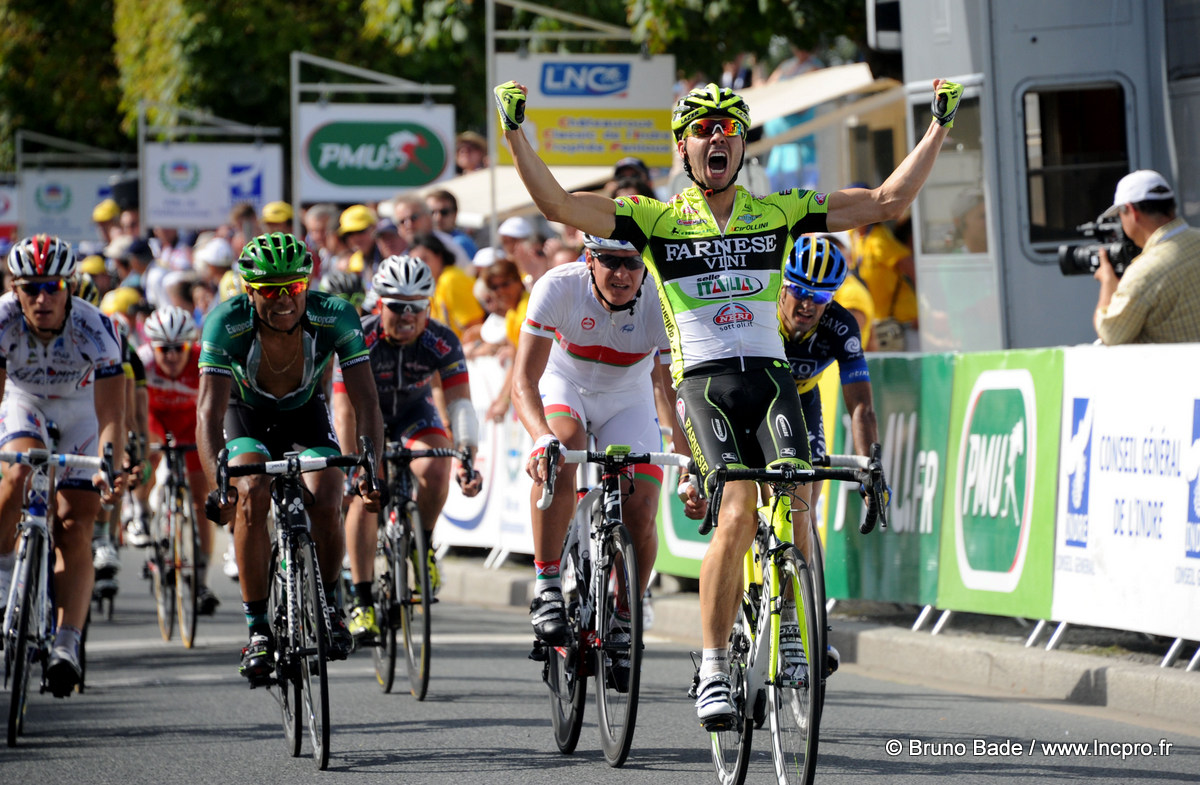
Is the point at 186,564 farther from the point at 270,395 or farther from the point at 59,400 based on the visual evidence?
the point at 270,395

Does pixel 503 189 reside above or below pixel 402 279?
above

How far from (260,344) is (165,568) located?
177 inches

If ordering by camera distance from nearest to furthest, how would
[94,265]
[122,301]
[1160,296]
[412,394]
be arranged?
[1160,296]
[412,394]
[122,301]
[94,265]

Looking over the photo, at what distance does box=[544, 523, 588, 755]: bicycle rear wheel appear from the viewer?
7500mm

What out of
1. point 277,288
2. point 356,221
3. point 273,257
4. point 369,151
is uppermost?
point 369,151

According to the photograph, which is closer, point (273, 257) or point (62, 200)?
point (273, 257)

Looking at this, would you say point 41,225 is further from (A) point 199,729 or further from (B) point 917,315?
(A) point 199,729

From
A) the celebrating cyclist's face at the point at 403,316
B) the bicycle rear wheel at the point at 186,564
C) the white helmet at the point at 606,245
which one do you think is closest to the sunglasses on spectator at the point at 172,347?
the bicycle rear wheel at the point at 186,564

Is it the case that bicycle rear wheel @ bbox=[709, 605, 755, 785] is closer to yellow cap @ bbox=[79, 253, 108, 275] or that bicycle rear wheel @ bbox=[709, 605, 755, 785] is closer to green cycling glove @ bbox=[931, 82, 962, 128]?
green cycling glove @ bbox=[931, 82, 962, 128]

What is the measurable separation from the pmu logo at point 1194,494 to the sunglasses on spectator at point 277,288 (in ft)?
12.8

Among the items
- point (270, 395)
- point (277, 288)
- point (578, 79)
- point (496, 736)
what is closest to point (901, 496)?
point (496, 736)

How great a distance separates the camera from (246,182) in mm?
30641

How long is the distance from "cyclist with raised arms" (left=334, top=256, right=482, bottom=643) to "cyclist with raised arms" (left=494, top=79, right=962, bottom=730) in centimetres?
334

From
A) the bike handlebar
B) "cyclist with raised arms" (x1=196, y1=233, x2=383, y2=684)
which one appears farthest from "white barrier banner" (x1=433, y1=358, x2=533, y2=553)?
the bike handlebar
